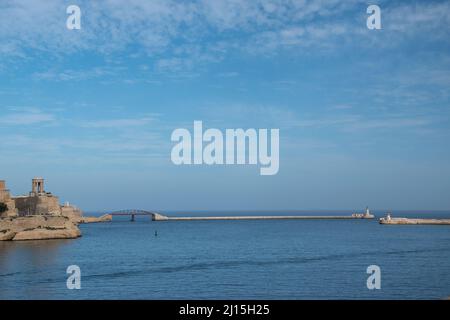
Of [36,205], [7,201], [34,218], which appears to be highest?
[7,201]

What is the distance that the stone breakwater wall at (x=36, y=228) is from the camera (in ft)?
309

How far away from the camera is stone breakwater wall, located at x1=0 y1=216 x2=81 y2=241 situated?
94062 millimetres

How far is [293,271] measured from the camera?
166 ft

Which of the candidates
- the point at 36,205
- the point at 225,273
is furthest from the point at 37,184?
the point at 225,273

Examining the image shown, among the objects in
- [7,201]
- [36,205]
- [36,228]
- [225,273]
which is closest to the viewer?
[225,273]

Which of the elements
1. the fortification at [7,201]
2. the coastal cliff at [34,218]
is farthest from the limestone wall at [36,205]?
the fortification at [7,201]

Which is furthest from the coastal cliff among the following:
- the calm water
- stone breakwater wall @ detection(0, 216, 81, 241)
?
the calm water

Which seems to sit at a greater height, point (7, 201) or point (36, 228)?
point (7, 201)

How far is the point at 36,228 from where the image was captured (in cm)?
9800

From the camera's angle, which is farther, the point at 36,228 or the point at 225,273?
the point at 36,228

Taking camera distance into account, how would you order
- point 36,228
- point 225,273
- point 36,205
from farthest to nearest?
point 36,205 < point 36,228 < point 225,273

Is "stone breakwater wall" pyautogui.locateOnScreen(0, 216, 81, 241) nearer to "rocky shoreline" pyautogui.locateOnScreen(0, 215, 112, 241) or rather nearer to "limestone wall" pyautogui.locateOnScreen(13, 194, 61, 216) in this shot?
"rocky shoreline" pyautogui.locateOnScreen(0, 215, 112, 241)

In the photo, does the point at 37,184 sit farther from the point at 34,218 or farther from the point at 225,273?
the point at 225,273
